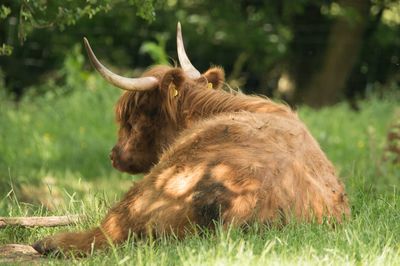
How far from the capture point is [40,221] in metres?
6.02

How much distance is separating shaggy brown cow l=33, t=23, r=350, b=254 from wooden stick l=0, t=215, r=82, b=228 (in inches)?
21.1

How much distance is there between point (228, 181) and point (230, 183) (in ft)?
0.06

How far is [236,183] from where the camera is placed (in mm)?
5066

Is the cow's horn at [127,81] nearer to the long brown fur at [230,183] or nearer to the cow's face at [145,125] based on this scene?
the cow's face at [145,125]

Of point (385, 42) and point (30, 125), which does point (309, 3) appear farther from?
point (30, 125)

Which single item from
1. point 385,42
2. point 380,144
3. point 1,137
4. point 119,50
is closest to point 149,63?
point 119,50

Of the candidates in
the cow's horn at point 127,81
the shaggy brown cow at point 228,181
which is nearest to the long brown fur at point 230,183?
the shaggy brown cow at point 228,181

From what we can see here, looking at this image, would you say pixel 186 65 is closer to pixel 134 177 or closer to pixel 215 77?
pixel 215 77

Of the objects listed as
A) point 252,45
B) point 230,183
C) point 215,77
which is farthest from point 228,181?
point 252,45

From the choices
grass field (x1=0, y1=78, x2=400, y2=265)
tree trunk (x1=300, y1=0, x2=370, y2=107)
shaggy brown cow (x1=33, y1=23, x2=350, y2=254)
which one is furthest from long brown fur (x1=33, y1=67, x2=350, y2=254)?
tree trunk (x1=300, y1=0, x2=370, y2=107)

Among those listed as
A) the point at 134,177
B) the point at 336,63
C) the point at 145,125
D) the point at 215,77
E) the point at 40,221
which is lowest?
the point at 134,177

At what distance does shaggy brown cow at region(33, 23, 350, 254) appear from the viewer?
505 cm

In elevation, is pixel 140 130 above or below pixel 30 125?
above

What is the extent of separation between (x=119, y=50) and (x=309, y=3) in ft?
11.2
